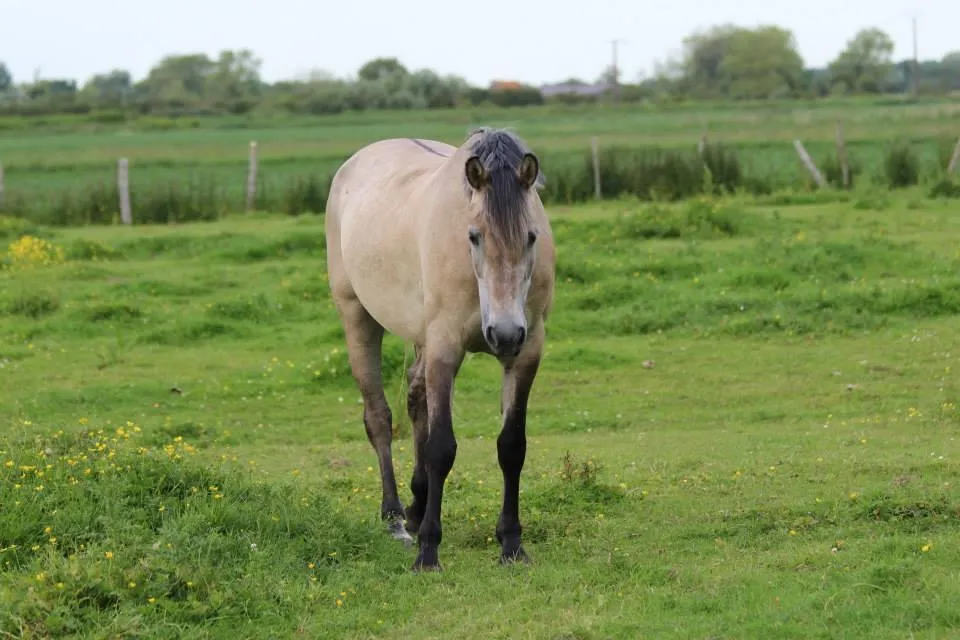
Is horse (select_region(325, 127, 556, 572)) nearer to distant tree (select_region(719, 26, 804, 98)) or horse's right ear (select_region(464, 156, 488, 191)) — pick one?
horse's right ear (select_region(464, 156, 488, 191))

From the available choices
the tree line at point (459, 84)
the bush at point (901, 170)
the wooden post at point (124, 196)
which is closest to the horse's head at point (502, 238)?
the wooden post at point (124, 196)

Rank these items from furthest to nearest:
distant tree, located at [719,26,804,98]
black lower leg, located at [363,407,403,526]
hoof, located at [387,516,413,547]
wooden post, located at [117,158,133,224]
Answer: distant tree, located at [719,26,804,98], wooden post, located at [117,158,133,224], black lower leg, located at [363,407,403,526], hoof, located at [387,516,413,547]

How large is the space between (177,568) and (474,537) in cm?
205

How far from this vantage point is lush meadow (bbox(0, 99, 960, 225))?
983 inches

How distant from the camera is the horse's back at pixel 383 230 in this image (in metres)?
7.14

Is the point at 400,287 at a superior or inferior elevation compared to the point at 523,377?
superior

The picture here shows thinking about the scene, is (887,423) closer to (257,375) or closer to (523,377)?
(523,377)

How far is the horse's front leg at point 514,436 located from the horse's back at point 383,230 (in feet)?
2.38

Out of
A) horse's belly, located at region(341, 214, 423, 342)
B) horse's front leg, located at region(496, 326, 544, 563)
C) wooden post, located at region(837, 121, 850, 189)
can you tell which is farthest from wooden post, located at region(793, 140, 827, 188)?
horse's front leg, located at region(496, 326, 544, 563)

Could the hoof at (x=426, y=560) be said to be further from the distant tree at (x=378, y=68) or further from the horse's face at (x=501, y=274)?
the distant tree at (x=378, y=68)

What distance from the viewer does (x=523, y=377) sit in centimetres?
659

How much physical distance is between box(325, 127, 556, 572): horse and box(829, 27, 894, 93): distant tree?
85.4 m

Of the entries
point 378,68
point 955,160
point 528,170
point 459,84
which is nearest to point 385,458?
point 528,170

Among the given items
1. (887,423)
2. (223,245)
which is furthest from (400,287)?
(223,245)
